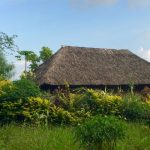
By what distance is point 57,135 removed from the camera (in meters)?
12.2

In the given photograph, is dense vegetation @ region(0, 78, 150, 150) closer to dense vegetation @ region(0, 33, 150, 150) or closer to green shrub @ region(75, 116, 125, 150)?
dense vegetation @ region(0, 33, 150, 150)

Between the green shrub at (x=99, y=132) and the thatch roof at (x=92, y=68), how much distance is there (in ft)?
59.7

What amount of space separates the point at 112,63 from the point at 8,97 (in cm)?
1940

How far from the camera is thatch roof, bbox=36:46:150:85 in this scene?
29422mm

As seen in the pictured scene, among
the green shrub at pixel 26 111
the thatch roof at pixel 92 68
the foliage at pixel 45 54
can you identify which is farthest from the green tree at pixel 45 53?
the green shrub at pixel 26 111

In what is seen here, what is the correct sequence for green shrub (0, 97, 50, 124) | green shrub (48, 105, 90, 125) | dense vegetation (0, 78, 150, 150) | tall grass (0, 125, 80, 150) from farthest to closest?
green shrub (48, 105, 90, 125), green shrub (0, 97, 50, 124), dense vegetation (0, 78, 150, 150), tall grass (0, 125, 80, 150)

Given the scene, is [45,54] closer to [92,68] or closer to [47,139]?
[92,68]

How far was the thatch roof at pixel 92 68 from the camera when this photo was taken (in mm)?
29422

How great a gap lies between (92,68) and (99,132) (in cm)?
2257

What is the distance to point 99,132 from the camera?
9297mm

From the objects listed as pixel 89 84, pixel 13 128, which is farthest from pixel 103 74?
pixel 13 128

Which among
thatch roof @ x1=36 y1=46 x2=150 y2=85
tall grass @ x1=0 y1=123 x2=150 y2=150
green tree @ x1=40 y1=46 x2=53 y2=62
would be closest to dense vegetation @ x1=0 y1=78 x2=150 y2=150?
tall grass @ x1=0 y1=123 x2=150 y2=150

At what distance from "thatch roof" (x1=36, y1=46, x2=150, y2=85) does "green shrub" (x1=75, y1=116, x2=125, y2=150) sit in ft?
59.7

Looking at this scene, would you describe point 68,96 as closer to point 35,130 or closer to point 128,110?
point 128,110
